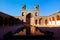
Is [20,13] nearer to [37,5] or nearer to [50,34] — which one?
[37,5]

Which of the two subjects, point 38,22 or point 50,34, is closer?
point 50,34

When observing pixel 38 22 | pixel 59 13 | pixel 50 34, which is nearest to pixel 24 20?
pixel 38 22

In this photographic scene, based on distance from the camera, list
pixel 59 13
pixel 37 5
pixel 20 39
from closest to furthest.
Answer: pixel 20 39, pixel 59 13, pixel 37 5

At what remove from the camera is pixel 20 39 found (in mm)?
5855

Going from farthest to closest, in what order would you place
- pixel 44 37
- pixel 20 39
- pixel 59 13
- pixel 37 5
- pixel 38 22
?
pixel 37 5, pixel 38 22, pixel 59 13, pixel 44 37, pixel 20 39

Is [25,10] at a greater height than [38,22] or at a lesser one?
greater

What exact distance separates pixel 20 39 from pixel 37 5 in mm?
38732

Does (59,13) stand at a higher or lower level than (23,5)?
lower

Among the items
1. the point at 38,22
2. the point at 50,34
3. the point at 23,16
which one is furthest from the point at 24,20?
the point at 50,34

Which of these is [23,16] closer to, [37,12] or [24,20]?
[24,20]

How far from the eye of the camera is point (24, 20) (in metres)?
41.4

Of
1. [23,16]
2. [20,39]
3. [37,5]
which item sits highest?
[37,5]

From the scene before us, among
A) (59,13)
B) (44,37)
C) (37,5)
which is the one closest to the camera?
(44,37)

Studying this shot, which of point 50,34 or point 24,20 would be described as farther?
point 24,20
